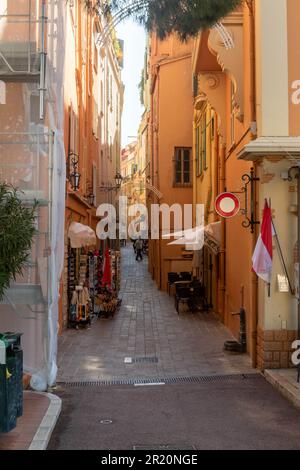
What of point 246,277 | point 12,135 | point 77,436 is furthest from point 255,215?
point 77,436

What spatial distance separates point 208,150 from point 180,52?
30.8ft

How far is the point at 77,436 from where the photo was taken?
21.3ft

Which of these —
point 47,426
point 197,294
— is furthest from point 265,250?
point 197,294

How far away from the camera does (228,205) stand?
1112 centimetres

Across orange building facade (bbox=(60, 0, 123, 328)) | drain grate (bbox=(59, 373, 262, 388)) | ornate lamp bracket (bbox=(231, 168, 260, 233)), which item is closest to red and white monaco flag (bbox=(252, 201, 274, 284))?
ornate lamp bracket (bbox=(231, 168, 260, 233))

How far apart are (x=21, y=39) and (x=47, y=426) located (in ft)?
20.8

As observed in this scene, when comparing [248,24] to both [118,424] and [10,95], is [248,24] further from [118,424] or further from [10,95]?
[118,424]

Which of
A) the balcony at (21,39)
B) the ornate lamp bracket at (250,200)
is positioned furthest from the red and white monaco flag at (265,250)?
the balcony at (21,39)

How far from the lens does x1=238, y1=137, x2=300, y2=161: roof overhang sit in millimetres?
9109

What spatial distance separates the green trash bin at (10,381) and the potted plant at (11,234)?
→ 98 centimetres

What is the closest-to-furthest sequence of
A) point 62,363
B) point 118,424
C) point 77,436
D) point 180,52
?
point 77,436, point 118,424, point 62,363, point 180,52

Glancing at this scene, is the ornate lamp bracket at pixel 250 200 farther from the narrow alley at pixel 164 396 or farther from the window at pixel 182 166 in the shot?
the window at pixel 182 166

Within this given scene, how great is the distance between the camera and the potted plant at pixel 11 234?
6.98 metres

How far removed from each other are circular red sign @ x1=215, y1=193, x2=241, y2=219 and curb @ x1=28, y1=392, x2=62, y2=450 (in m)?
4.89
